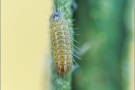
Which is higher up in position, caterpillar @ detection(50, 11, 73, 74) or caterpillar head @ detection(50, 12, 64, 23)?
caterpillar head @ detection(50, 12, 64, 23)

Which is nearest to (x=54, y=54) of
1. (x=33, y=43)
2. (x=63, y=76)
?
(x=63, y=76)

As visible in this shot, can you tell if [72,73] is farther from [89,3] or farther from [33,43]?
[33,43]

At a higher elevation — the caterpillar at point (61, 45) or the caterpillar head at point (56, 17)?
the caterpillar head at point (56, 17)
